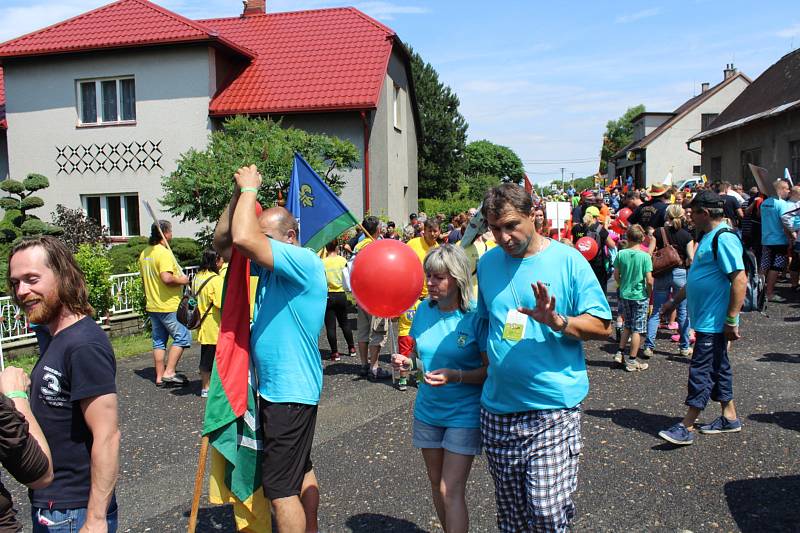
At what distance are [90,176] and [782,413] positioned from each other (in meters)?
18.9

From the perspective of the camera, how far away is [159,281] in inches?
312

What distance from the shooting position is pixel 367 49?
65.7ft

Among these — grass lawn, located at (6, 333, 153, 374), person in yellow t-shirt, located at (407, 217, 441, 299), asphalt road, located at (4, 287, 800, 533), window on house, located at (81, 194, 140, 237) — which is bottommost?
grass lawn, located at (6, 333, 153, 374)

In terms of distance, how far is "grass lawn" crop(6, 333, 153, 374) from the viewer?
9.45 m

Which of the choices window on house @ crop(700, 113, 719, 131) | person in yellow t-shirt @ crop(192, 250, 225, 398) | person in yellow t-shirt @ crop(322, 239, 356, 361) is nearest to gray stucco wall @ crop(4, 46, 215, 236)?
person in yellow t-shirt @ crop(322, 239, 356, 361)

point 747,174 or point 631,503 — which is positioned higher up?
point 747,174

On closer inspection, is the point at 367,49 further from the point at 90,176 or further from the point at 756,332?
the point at 756,332

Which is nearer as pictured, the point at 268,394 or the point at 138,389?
the point at 268,394

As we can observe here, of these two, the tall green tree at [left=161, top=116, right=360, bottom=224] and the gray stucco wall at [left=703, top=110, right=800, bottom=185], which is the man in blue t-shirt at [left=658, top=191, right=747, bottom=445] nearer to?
the tall green tree at [left=161, top=116, right=360, bottom=224]

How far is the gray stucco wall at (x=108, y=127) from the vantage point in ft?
62.1

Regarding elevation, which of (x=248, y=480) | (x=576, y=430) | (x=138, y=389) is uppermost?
(x=576, y=430)

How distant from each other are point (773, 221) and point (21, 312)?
40.8 ft

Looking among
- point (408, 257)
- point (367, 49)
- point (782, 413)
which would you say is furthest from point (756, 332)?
point (367, 49)

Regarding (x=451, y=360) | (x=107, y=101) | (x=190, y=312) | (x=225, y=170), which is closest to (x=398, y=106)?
(x=107, y=101)
